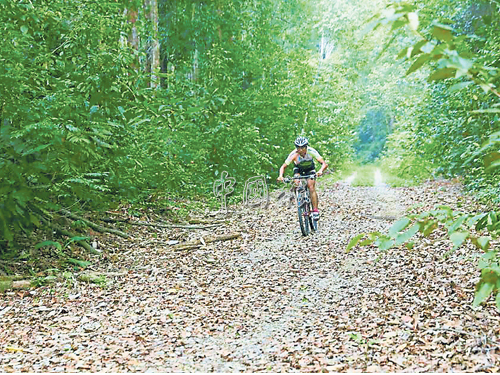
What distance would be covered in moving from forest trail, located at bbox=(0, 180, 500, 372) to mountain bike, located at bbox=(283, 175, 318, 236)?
1.65 feet

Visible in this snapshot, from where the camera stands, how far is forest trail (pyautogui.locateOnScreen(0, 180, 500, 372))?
4117 mm

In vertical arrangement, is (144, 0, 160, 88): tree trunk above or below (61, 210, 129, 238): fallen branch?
above

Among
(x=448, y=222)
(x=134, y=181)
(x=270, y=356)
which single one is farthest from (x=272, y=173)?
(x=448, y=222)

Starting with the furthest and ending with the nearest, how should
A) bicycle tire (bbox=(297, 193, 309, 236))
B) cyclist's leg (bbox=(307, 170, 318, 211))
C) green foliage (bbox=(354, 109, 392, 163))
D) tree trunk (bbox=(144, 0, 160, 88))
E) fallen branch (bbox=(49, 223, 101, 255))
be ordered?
green foliage (bbox=(354, 109, 392, 163)) → tree trunk (bbox=(144, 0, 160, 88)) → cyclist's leg (bbox=(307, 170, 318, 211)) → bicycle tire (bbox=(297, 193, 309, 236)) → fallen branch (bbox=(49, 223, 101, 255))

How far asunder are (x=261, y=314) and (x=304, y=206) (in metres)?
3.97

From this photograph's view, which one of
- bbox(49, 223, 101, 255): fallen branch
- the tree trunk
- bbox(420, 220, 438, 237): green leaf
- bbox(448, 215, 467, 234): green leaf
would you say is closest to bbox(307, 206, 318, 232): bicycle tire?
bbox(49, 223, 101, 255): fallen branch

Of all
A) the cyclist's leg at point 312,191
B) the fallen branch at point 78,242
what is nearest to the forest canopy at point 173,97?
the fallen branch at point 78,242

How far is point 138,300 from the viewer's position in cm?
612

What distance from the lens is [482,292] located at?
1.86 m

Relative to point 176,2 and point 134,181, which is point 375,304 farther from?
point 176,2

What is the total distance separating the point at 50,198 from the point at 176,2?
35.9 feet

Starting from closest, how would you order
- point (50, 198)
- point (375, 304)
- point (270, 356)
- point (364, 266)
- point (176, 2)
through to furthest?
point (270, 356)
point (375, 304)
point (364, 266)
point (50, 198)
point (176, 2)

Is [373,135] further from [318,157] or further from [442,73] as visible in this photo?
[442,73]

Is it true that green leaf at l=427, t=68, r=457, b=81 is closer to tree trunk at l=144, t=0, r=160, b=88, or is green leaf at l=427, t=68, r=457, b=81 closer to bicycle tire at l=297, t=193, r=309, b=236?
bicycle tire at l=297, t=193, r=309, b=236
